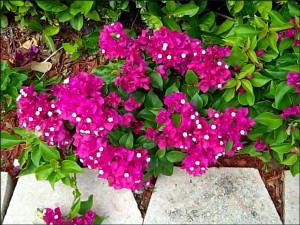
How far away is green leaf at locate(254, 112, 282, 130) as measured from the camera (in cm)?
196

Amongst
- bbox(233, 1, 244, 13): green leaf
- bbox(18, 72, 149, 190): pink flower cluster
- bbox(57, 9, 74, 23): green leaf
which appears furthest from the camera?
bbox(57, 9, 74, 23): green leaf

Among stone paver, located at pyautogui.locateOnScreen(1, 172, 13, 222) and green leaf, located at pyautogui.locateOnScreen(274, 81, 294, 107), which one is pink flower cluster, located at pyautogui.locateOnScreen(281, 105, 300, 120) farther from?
stone paver, located at pyautogui.locateOnScreen(1, 172, 13, 222)

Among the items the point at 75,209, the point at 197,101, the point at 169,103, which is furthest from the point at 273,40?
the point at 75,209

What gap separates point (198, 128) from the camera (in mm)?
1885

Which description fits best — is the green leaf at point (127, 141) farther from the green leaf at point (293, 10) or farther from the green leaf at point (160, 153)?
the green leaf at point (293, 10)

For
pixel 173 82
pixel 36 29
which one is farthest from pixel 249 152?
pixel 36 29

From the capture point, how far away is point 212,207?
7.15 ft

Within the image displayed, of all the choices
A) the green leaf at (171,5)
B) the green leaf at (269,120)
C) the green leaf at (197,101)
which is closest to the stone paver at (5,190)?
the green leaf at (197,101)

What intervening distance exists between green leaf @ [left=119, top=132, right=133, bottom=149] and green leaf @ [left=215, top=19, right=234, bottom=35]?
24.2 inches

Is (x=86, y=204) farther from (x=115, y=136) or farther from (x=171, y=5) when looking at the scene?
(x=171, y=5)

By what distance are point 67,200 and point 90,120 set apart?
561mm

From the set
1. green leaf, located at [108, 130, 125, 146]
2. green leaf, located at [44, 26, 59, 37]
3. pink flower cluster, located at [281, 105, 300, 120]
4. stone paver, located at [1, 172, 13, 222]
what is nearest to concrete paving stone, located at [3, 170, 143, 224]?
stone paver, located at [1, 172, 13, 222]

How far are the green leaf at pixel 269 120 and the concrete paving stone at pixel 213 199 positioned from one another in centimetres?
35

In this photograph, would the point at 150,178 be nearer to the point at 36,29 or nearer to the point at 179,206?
the point at 179,206
